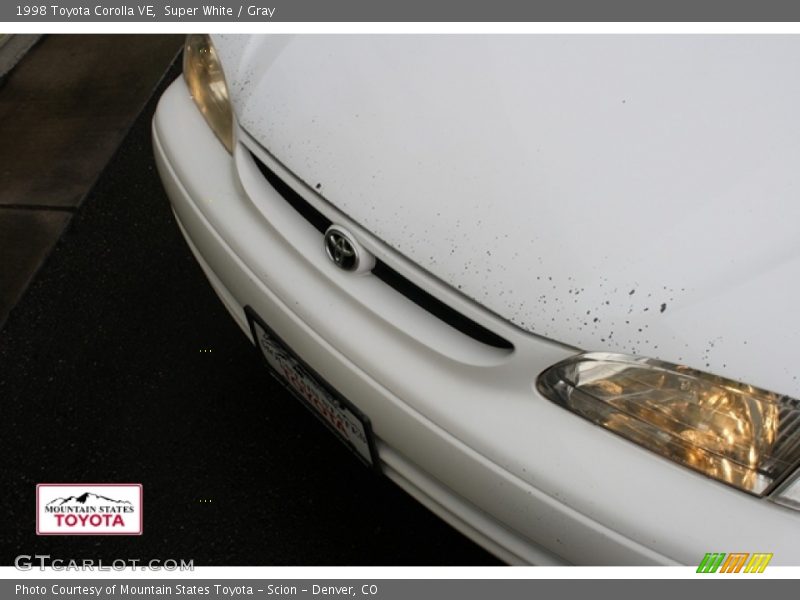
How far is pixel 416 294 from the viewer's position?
140cm

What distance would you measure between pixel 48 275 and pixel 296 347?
134 centimetres

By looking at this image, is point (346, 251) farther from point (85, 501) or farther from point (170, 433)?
point (85, 501)

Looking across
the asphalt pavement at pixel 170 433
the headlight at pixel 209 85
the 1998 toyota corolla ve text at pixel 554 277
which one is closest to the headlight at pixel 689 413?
the 1998 toyota corolla ve text at pixel 554 277

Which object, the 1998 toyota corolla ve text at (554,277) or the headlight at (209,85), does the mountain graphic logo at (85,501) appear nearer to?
the 1998 toyota corolla ve text at (554,277)

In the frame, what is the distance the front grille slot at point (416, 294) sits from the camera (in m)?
1.33

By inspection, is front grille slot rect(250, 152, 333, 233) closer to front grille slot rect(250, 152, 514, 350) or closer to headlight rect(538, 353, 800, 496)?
front grille slot rect(250, 152, 514, 350)

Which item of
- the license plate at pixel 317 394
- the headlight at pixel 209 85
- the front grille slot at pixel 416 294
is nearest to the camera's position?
the front grille slot at pixel 416 294

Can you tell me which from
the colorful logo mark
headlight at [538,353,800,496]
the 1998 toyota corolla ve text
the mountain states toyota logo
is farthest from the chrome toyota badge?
the mountain states toyota logo

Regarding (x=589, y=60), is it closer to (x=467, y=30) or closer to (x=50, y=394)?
(x=467, y=30)

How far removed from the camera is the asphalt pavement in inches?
74.6

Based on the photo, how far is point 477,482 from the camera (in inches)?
51.8

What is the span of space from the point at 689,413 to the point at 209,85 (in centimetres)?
122

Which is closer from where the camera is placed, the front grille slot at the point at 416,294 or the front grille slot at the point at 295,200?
the front grille slot at the point at 416,294

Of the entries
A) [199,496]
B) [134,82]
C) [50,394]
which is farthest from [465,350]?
[134,82]
